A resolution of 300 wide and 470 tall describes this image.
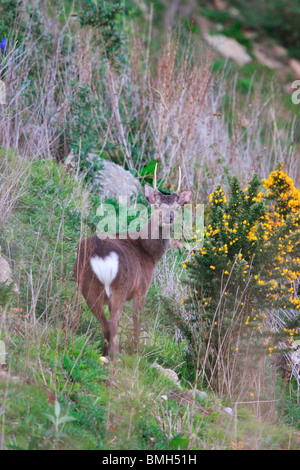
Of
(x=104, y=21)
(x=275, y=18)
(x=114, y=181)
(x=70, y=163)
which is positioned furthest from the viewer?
(x=275, y=18)

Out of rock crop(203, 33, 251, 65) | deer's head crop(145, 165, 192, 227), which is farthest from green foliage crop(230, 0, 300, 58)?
deer's head crop(145, 165, 192, 227)

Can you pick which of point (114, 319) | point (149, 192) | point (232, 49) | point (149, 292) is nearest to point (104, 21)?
point (149, 192)

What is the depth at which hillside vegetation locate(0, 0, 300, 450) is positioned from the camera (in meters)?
3.95

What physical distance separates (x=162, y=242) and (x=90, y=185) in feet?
7.86

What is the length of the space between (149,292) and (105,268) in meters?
1.85

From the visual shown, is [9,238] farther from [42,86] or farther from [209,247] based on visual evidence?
[42,86]

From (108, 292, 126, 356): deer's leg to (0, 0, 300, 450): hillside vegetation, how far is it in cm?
10

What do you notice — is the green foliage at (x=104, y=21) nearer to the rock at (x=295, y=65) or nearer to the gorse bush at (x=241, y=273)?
the gorse bush at (x=241, y=273)

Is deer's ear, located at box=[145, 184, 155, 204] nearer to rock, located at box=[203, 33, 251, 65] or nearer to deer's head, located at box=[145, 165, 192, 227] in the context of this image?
deer's head, located at box=[145, 165, 192, 227]

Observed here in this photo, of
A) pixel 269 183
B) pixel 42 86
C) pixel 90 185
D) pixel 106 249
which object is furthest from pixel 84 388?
pixel 42 86

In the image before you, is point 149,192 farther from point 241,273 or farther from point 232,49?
point 232,49

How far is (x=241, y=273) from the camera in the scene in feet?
16.0

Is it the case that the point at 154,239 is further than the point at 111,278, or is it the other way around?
the point at 154,239

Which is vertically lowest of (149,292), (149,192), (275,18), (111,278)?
(149,292)
